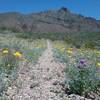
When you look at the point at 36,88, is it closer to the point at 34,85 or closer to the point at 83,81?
the point at 34,85

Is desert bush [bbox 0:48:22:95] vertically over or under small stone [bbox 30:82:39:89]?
over

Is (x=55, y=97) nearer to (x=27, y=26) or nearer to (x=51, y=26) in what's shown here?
(x=27, y=26)

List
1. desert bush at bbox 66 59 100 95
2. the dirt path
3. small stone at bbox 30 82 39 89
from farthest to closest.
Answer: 1. small stone at bbox 30 82 39 89
2. desert bush at bbox 66 59 100 95
3. the dirt path

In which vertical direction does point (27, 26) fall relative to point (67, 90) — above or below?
above

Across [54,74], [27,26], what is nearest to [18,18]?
[27,26]

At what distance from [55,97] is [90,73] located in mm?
1233

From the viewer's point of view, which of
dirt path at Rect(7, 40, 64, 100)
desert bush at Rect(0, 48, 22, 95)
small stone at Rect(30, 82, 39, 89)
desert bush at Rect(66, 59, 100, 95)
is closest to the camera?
dirt path at Rect(7, 40, 64, 100)

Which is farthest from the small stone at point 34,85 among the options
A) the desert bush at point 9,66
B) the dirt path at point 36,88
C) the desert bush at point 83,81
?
the desert bush at point 83,81

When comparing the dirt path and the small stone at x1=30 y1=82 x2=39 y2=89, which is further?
the small stone at x1=30 y1=82 x2=39 y2=89

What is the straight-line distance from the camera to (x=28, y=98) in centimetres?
727

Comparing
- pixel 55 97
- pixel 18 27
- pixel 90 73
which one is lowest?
pixel 55 97

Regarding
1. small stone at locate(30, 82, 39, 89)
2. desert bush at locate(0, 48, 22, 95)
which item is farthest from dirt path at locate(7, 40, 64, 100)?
desert bush at locate(0, 48, 22, 95)

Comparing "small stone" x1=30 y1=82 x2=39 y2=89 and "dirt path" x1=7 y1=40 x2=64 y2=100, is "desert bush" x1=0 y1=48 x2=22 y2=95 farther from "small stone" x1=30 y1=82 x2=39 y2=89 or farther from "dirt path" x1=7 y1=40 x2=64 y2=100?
"small stone" x1=30 y1=82 x2=39 y2=89

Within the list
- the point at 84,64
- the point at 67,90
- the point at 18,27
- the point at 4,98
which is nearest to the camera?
the point at 4,98
